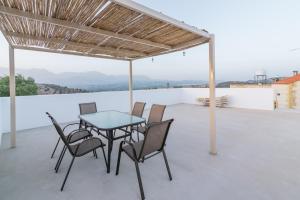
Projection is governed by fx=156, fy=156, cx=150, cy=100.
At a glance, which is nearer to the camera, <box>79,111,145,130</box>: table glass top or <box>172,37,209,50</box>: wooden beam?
<box>79,111,145,130</box>: table glass top

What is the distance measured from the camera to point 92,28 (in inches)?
103

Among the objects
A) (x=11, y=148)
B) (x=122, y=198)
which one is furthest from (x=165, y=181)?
(x=11, y=148)

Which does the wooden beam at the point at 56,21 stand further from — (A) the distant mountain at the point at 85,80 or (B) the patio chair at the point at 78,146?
(A) the distant mountain at the point at 85,80

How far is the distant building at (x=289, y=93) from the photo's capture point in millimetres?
8477

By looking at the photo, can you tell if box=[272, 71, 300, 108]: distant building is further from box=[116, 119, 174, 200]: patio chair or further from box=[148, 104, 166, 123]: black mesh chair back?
box=[116, 119, 174, 200]: patio chair

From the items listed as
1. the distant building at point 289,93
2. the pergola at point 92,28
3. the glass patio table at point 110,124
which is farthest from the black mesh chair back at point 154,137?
the distant building at point 289,93

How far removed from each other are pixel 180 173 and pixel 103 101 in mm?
5028

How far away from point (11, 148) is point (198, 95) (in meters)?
8.22

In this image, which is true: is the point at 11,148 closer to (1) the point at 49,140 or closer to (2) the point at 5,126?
(1) the point at 49,140

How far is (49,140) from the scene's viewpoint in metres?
3.56

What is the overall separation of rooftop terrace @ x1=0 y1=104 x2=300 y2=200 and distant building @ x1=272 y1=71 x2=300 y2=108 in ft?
21.2

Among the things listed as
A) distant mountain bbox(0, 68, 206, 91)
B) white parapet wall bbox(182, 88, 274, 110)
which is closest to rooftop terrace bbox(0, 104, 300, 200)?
white parapet wall bbox(182, 88, 274, 110)

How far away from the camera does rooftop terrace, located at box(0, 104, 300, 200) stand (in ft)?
5.71

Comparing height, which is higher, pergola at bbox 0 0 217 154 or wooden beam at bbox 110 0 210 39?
pergola at bbox 0 0 217 154
